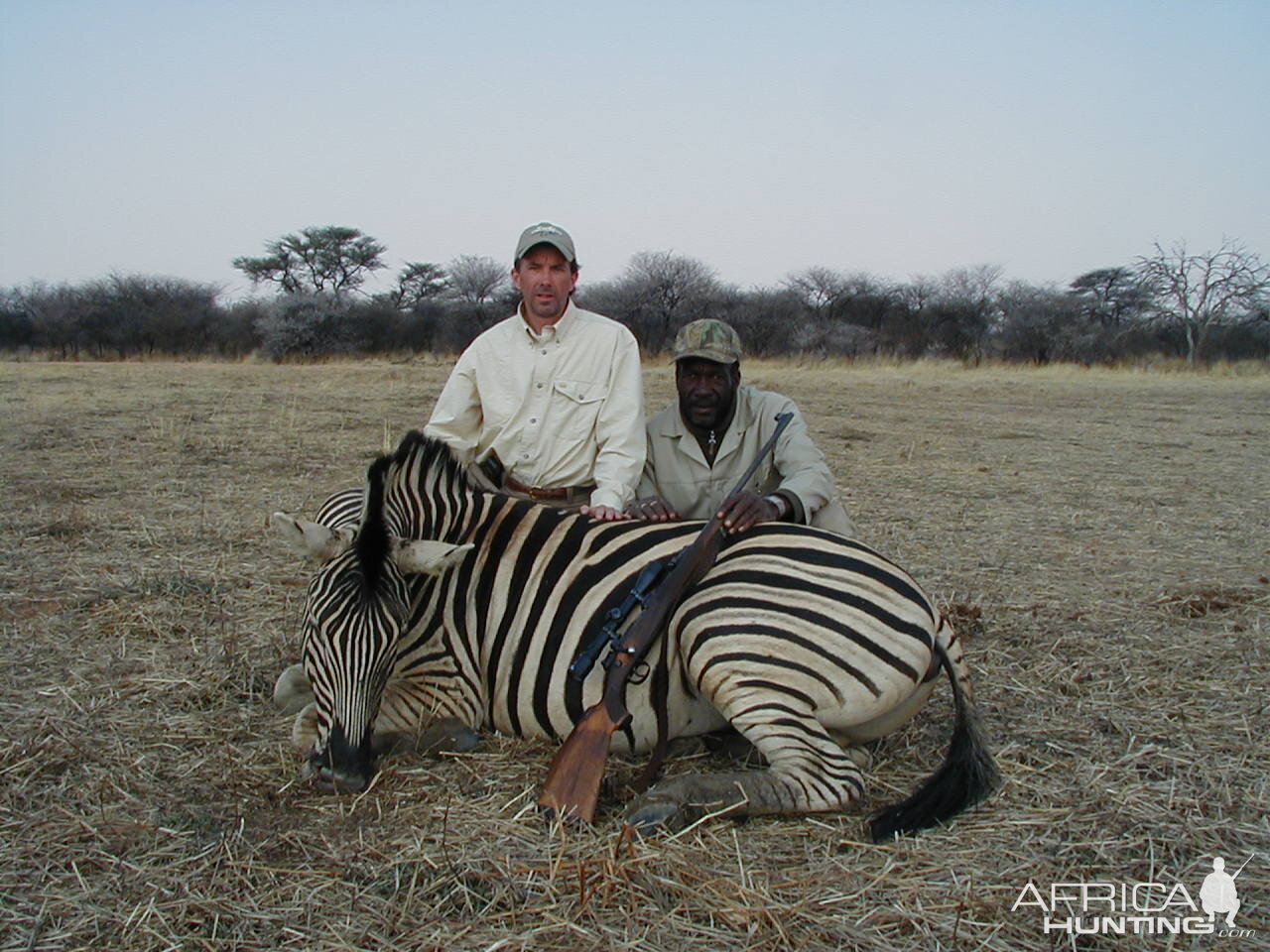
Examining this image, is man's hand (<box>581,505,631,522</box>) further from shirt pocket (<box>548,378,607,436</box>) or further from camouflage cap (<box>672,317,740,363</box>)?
camouflage cap (<box>672,317,740,363</box>)

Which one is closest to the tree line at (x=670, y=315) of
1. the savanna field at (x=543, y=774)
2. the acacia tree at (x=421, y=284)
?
the acacia tree at (x=421, y=284)

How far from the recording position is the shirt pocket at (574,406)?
14.3ft

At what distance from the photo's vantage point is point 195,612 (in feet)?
15.9

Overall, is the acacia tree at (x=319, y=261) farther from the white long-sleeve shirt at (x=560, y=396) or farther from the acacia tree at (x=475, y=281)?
the white long-sleeve shirt at (x=560, y=396)

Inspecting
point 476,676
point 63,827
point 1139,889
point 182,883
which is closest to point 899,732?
point 1139,889

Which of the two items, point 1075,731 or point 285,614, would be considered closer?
point 1075,731

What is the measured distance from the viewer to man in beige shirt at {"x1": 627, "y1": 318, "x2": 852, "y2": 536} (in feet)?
14.3

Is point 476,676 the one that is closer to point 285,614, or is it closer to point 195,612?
point 285,614

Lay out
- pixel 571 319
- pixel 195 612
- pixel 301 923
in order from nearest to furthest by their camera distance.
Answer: pixel 301 923
pixel 571 319
pixel 195 612

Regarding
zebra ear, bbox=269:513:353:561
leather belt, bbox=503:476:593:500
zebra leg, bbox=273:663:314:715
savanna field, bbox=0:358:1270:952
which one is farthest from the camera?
leather belt, bbox=503:476:593:500

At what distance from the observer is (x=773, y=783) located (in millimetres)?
2955

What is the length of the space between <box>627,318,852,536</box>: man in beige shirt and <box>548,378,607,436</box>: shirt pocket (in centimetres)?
39

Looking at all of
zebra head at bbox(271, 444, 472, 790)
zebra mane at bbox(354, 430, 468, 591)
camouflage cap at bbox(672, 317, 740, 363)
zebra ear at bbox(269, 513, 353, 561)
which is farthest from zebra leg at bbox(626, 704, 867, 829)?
camouflage cap at bbox(672, 317, 740, 363)

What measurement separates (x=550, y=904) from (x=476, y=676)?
3.72 feet
